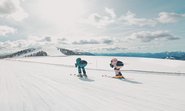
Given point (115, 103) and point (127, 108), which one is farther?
point (115, 103)

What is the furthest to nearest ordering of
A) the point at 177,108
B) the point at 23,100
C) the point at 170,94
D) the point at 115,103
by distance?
1. the point at 170,94
2. the point at 23,100
3. the point at 115,103
4. the point at 177,108

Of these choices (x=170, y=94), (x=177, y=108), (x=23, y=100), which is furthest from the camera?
(x=170, y=94)

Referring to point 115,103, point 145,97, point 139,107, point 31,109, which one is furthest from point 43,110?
point 145,97

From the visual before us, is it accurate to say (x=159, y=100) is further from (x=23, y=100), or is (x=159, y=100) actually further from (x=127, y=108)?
(x=23, y=100)

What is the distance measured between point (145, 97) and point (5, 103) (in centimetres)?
559

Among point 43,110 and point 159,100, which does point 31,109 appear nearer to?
point 43,110

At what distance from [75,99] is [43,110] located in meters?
1.74

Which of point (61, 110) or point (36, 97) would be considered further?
point (36, 97)

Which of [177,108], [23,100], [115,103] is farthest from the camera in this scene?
[23,100]

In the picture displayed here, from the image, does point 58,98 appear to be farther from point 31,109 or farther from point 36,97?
point 31,109

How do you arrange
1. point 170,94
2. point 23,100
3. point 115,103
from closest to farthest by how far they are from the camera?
1. point 115,103
2. point 23,100
3. point 170,94

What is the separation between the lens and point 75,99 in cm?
816

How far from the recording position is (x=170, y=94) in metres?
8.62

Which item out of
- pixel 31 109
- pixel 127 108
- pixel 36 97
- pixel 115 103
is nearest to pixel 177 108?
pixel 127 108
